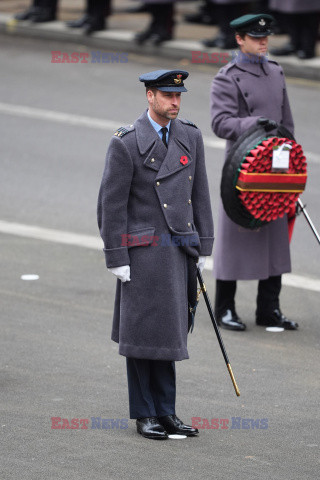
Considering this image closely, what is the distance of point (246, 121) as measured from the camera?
8.05 m

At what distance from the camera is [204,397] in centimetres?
696

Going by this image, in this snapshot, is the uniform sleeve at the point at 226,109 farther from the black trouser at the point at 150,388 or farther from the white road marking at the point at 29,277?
the black trouser at the point at 150,388

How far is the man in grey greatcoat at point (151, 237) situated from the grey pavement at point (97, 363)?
34 centimetres

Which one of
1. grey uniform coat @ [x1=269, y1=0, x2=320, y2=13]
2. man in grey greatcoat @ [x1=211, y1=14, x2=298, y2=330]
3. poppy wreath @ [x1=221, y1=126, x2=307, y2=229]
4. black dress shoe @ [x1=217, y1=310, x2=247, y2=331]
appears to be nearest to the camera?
poppy wreath @ [x1=221, y1=126, x2=307, y2=229]

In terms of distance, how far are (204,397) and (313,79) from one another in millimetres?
9995

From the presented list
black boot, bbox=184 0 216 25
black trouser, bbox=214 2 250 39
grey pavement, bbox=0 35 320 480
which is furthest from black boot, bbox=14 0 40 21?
grey pavement, bbox=0 35 320 480

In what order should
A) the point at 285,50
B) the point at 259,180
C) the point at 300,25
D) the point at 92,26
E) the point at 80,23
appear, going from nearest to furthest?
the point at 259,180, the point at 300,25, the point at 285,50, the point at 92,26, the point at 80,23

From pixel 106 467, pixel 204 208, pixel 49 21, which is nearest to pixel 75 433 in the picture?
pixel 106 467

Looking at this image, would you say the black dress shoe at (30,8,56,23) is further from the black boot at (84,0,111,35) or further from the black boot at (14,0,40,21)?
the black boot at (84,0,111,35)

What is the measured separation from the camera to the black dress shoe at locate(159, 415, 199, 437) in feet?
20.9

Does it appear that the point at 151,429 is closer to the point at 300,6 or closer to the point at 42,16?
the point at 300,6

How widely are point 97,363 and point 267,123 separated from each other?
6.24 ft

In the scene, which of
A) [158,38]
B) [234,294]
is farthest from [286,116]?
[158,38]

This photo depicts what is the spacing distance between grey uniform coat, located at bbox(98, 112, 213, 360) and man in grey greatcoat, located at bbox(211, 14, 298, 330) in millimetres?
1846
